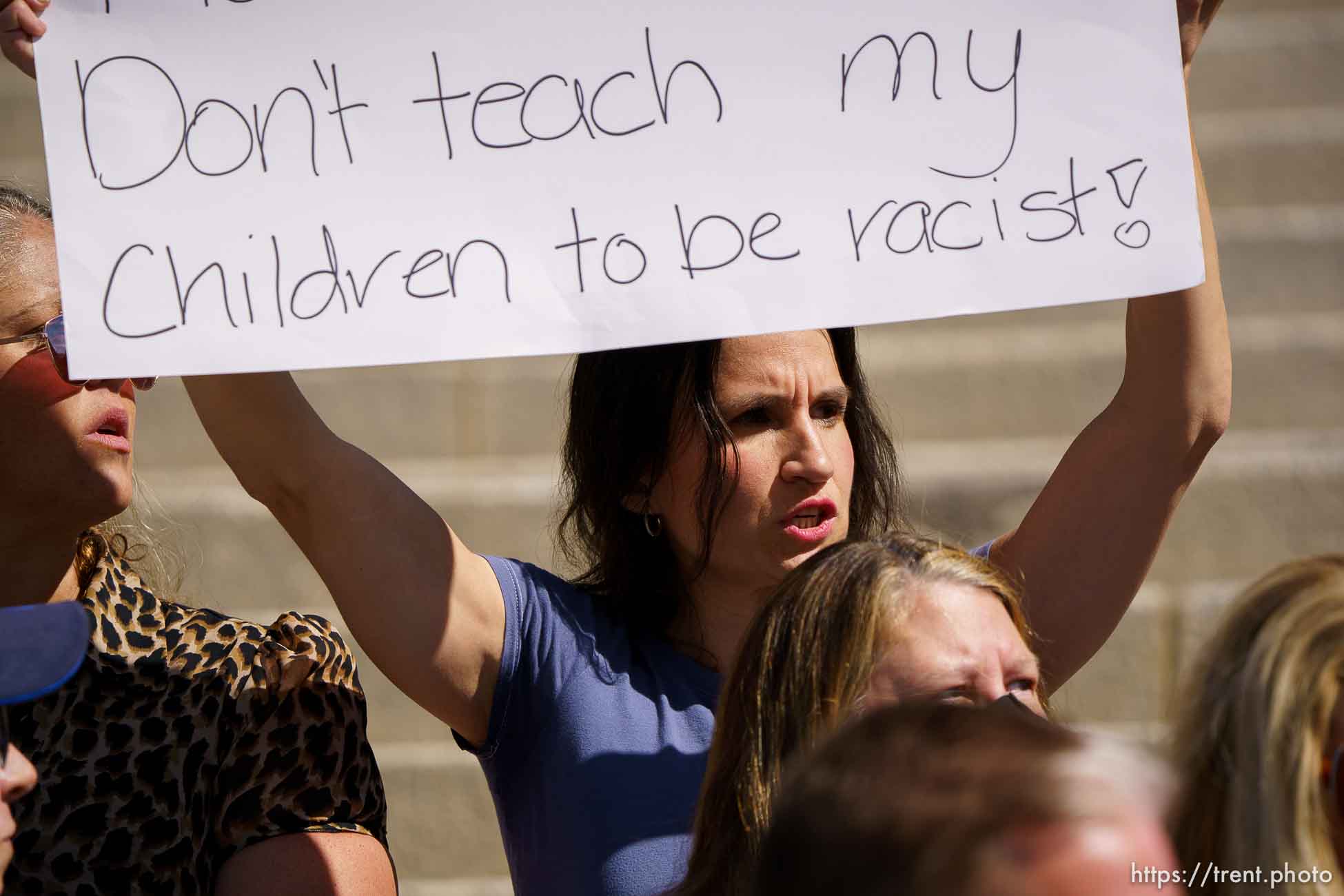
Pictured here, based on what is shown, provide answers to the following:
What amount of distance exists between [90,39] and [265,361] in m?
0.40

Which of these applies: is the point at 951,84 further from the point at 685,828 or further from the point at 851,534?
the point at 685,828

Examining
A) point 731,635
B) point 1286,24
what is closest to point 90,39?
point 731,635

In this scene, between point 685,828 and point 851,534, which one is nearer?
point 685,828

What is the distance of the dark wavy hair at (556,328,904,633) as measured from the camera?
5.99 feet

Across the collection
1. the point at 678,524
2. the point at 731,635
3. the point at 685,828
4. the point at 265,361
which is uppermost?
the point at 265,361

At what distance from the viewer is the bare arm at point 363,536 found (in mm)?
1623

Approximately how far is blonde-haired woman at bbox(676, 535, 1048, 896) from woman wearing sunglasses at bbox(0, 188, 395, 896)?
49cm

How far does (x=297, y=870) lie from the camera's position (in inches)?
63.2

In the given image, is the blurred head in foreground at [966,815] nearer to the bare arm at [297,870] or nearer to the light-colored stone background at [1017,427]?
the bare arm at [297,870]

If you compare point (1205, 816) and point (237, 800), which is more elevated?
point (1205, 816)

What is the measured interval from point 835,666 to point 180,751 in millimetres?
755

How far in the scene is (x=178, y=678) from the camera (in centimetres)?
167

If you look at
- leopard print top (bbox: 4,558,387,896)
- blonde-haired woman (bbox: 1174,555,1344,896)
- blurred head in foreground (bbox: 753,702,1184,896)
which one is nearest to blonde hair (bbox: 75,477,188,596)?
leopard print top (bbox: 4,558,387,896)

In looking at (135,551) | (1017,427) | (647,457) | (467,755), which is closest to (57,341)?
(135,551)
